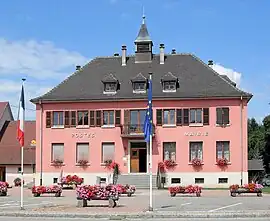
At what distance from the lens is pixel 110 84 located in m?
50.1

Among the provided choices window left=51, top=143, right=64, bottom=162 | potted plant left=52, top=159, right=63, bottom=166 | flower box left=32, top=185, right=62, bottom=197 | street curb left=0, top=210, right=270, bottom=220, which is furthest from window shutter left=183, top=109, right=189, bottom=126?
street curb left=0, top=210, right=270, bottom=220

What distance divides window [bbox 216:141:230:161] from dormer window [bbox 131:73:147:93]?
26.6ft

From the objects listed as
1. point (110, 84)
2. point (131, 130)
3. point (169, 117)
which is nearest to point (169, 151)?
point (169, 117)

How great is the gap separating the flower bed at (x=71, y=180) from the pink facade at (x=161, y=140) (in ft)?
3.92

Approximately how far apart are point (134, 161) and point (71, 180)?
18.9 feet

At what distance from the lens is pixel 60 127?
50.1 m

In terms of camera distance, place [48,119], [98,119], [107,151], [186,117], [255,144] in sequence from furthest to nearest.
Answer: [255,144]
[48,119]
[98,119]
[107,151]
[186,117]

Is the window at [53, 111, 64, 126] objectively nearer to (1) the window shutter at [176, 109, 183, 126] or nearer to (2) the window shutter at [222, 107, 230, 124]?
(1) the window shutter at [176, 109, 183, 126]

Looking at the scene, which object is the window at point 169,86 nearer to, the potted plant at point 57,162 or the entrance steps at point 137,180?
the entrance steps at point 137,180

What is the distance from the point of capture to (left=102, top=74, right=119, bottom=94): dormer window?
164 feet

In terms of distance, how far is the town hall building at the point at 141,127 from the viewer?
4759 cm

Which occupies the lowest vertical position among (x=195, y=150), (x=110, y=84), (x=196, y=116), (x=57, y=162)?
(x=57, y=162)

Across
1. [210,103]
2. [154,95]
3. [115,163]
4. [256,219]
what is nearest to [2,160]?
[115,163]

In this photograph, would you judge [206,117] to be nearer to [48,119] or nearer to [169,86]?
[169,86]
